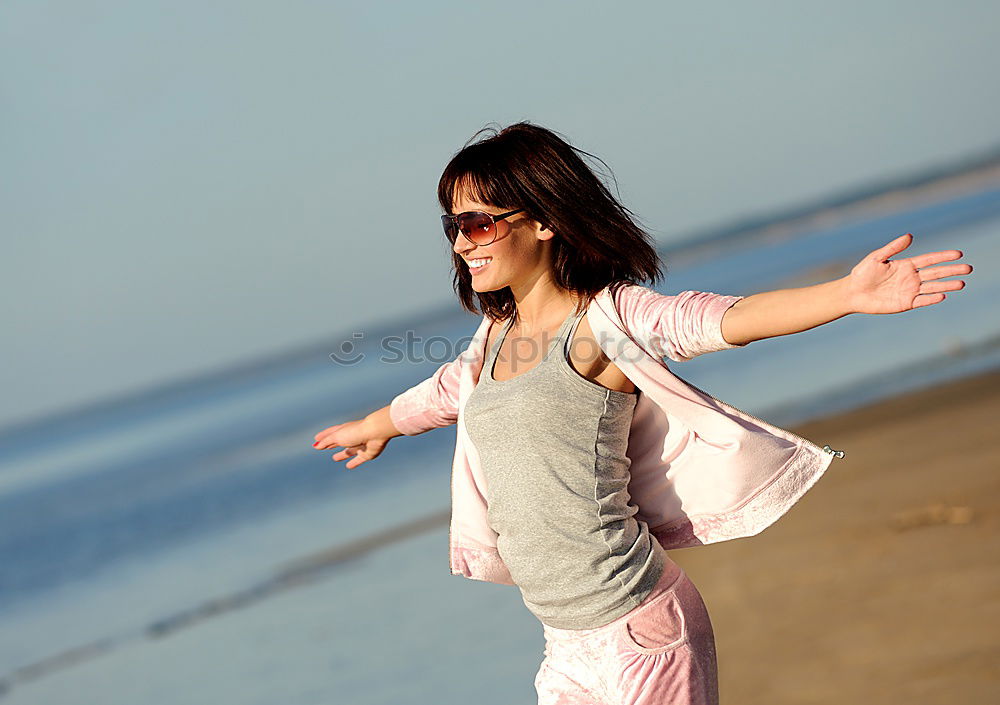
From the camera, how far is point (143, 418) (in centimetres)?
3547

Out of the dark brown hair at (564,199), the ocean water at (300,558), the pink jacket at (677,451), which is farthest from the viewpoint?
the ocean water at (300,558)

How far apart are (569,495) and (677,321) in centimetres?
54

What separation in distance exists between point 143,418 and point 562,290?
3403cm

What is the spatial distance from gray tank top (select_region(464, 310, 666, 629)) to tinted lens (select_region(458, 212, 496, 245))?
0.32m

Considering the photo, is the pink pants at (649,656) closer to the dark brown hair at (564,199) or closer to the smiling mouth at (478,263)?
the dark brown hair at (564,199)

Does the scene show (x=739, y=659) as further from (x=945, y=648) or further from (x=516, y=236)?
(x=516, y=236)

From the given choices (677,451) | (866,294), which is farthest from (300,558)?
(866,294)

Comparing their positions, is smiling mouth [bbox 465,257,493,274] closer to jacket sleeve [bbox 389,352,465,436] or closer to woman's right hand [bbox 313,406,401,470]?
jacket sleeve [bbox 389,352,465,436]

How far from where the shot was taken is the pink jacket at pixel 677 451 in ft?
9.59

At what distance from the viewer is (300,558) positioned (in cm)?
856

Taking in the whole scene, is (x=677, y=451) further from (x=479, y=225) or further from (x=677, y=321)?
(x=479, y=225)

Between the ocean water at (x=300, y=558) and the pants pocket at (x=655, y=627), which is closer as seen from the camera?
the pants pocket at (x=655, y=627)

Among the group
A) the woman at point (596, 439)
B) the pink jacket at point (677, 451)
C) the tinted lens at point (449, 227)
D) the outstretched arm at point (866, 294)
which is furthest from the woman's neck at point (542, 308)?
the outstretched arm at point (866, 294)

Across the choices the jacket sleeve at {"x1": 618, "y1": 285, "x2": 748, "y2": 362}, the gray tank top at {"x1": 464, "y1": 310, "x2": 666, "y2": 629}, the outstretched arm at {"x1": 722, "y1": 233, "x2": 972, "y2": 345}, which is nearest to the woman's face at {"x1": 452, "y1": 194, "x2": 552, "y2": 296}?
the gray tank top at {"x1": 464, "y1": 310, "x2": 666, "y2": 629}
